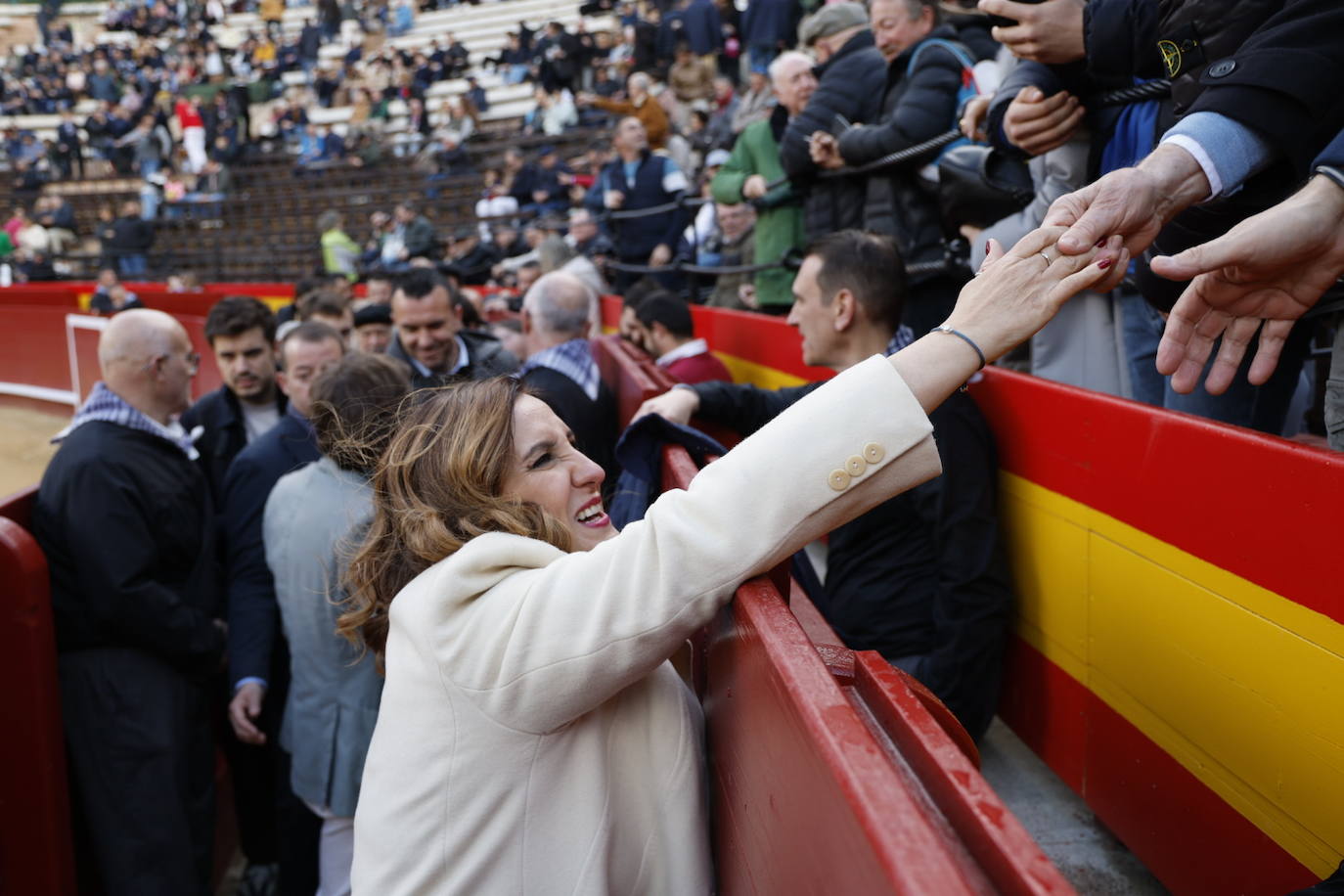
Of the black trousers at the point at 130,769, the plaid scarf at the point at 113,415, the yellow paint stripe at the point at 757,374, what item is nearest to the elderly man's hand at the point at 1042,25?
the yellow paint stripe at the point at 757,374

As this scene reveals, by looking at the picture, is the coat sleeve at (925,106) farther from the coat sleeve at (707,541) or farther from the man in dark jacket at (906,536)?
the coat sleeve at (707,541)

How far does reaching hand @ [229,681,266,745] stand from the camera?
2.96 metres

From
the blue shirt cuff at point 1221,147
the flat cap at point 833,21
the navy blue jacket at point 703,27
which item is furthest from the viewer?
the navy blue jacket at point 703,27

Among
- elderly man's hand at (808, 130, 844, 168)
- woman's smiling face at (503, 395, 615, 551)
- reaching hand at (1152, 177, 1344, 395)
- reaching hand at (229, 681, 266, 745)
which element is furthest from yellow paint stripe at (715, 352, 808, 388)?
reaching hand at (1152, 177, 1344, 395)

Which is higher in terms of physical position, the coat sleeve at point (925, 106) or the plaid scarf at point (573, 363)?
the coat sleeve at point (925, 106)

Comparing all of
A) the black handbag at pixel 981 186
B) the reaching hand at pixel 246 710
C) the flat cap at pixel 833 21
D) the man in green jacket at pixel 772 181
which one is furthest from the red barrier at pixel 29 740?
the flat cap at pixel 833 21

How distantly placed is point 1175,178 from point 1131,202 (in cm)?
11

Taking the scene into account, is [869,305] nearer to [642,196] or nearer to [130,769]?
[130,769]

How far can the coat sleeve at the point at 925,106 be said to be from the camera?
11.9 feet

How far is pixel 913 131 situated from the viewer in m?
3.62

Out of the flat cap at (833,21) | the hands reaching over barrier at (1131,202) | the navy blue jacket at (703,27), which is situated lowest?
the hands reaching over barrier at (1131,202)

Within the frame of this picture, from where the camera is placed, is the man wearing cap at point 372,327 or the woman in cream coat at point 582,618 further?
the man wearing cap at point 372,327

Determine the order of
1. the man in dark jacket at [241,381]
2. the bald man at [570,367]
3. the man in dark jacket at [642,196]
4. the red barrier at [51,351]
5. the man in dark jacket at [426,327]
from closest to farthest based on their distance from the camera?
the bald man at [570,367] < the man in dark jacket at [241,381] < the man in dark jacket at [426,327] < the man in dark jacket at [642,196] < the red barrier at [51,351]

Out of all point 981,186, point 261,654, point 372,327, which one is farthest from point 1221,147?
point 372,327
